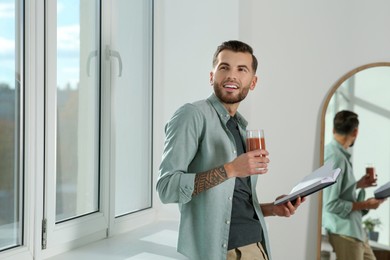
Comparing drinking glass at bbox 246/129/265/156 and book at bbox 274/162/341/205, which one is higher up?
drinking glass at bbox 246/129/265/156

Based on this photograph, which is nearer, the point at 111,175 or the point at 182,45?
the point at 111,175

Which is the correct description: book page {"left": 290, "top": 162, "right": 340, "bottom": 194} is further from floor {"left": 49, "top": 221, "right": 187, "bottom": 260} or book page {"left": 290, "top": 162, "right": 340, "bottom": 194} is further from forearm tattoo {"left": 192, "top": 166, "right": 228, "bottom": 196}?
floor {"left": 49, "top": 221, "right": 187, "bottom": 260}

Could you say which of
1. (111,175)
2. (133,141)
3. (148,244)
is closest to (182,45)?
(133,141)

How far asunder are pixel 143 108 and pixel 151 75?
22 centimetres

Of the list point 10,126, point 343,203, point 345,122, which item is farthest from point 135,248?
point 345,122

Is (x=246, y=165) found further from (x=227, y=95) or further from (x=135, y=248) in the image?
(x=135, y=248)

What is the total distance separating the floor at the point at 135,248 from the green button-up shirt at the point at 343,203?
116cm

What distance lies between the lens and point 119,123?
3.35 metres

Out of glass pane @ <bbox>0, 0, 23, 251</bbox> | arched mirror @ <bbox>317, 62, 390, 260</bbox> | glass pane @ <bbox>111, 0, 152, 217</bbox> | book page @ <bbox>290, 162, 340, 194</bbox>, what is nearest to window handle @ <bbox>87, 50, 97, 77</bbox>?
glass pane @ <bbox>111, 0, 152, 217</bbox>

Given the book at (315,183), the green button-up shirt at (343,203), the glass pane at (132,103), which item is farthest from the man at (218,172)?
the green button-up shirt at (343,203)

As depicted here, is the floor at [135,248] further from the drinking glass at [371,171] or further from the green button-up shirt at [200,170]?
the drinking glass at [371,171]

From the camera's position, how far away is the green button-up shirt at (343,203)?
4035 mm

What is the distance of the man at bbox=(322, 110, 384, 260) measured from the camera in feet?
13.2

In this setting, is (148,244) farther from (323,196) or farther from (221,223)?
(323,196)
